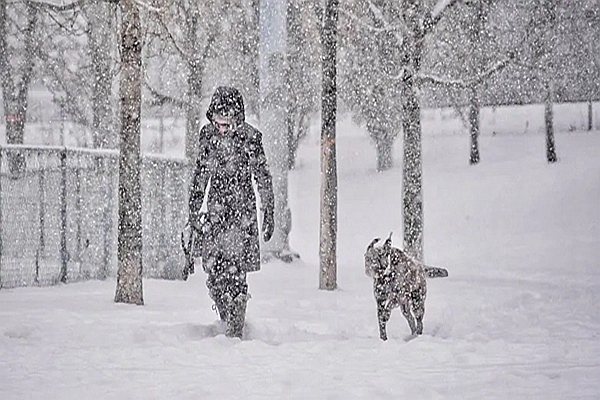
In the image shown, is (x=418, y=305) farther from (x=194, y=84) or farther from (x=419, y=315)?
(x=194, y=84)

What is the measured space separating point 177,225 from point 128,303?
4.70 metres

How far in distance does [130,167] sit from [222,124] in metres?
2.61

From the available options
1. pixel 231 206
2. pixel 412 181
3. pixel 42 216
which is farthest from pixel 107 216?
pixel 231 206

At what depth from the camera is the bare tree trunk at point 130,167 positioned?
10469 millimetres

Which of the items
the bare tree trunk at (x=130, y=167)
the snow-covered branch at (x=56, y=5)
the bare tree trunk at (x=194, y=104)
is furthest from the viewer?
the bare tree trunk at (x=194, y=104)

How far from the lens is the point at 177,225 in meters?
15.3

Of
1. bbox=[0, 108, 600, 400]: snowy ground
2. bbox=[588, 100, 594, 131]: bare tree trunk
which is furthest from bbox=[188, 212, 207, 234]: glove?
bbox=[588, 100, 594, 131]: bare tree trunk

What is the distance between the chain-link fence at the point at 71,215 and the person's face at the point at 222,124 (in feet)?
16.6

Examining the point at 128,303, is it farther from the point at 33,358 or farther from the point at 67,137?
the point at 67,137

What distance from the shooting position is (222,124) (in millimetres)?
8289

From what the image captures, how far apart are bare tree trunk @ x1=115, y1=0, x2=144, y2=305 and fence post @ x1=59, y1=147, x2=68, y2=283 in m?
2.80

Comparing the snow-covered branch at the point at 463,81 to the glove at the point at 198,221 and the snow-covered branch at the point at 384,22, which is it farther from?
the glove at the point at 198,221

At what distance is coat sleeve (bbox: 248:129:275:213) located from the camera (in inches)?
327

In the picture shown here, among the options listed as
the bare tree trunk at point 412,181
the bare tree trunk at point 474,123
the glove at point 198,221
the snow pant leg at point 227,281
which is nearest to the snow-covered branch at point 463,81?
the bare tree trunk at point 412,181
